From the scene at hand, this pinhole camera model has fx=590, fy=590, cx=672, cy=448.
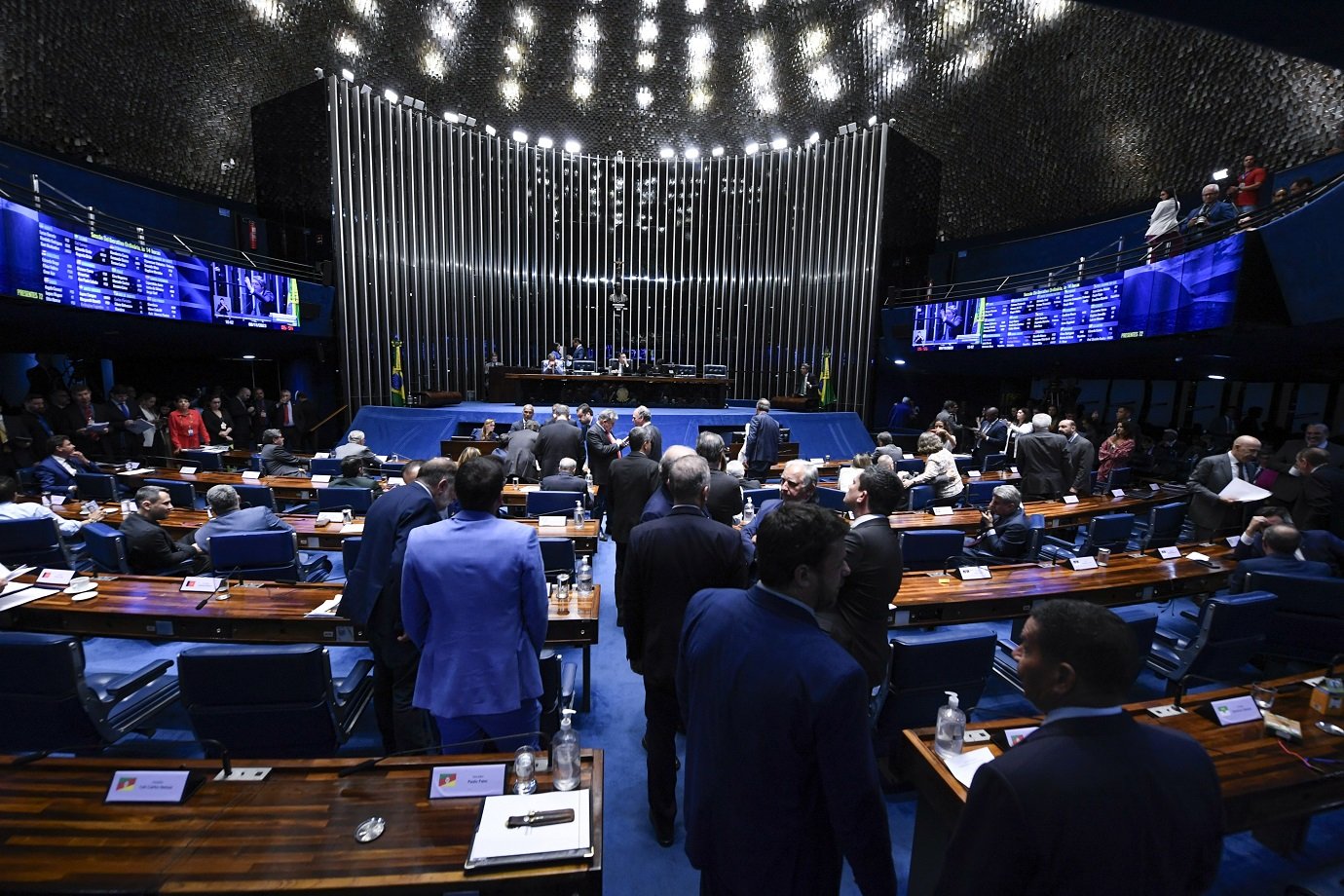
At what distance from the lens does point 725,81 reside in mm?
16016

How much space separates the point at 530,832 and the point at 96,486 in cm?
709

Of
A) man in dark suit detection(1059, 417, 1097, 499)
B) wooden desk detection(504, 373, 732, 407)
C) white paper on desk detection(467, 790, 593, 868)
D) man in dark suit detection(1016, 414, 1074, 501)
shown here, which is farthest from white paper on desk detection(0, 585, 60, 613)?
wooden desk detection(504, 373, 732, 407)

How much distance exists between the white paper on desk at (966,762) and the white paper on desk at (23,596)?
4.37 m

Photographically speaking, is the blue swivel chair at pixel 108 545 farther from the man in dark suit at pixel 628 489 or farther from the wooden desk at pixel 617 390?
the wooden desk at pixel 617 390

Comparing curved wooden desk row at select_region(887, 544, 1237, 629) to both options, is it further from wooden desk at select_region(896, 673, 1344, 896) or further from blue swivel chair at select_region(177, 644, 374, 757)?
blue swivel chair at select_region(177, 644, 374, 757)

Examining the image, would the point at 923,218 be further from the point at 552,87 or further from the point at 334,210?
the point at 334,210

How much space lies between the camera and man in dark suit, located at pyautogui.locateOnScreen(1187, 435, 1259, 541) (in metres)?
4.99

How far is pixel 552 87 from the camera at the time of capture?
1571 centimetres

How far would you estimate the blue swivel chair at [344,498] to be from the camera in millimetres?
5367

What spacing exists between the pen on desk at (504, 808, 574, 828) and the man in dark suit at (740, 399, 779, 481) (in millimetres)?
6555

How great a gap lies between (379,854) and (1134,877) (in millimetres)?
1599

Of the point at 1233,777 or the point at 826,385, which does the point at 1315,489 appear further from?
the point at 826,385

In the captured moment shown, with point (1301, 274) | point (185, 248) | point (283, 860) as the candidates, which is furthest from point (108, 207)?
point (1301, 274)

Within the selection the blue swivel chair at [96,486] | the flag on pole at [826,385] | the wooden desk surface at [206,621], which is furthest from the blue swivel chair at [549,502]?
the flag on pole at [826,385]
